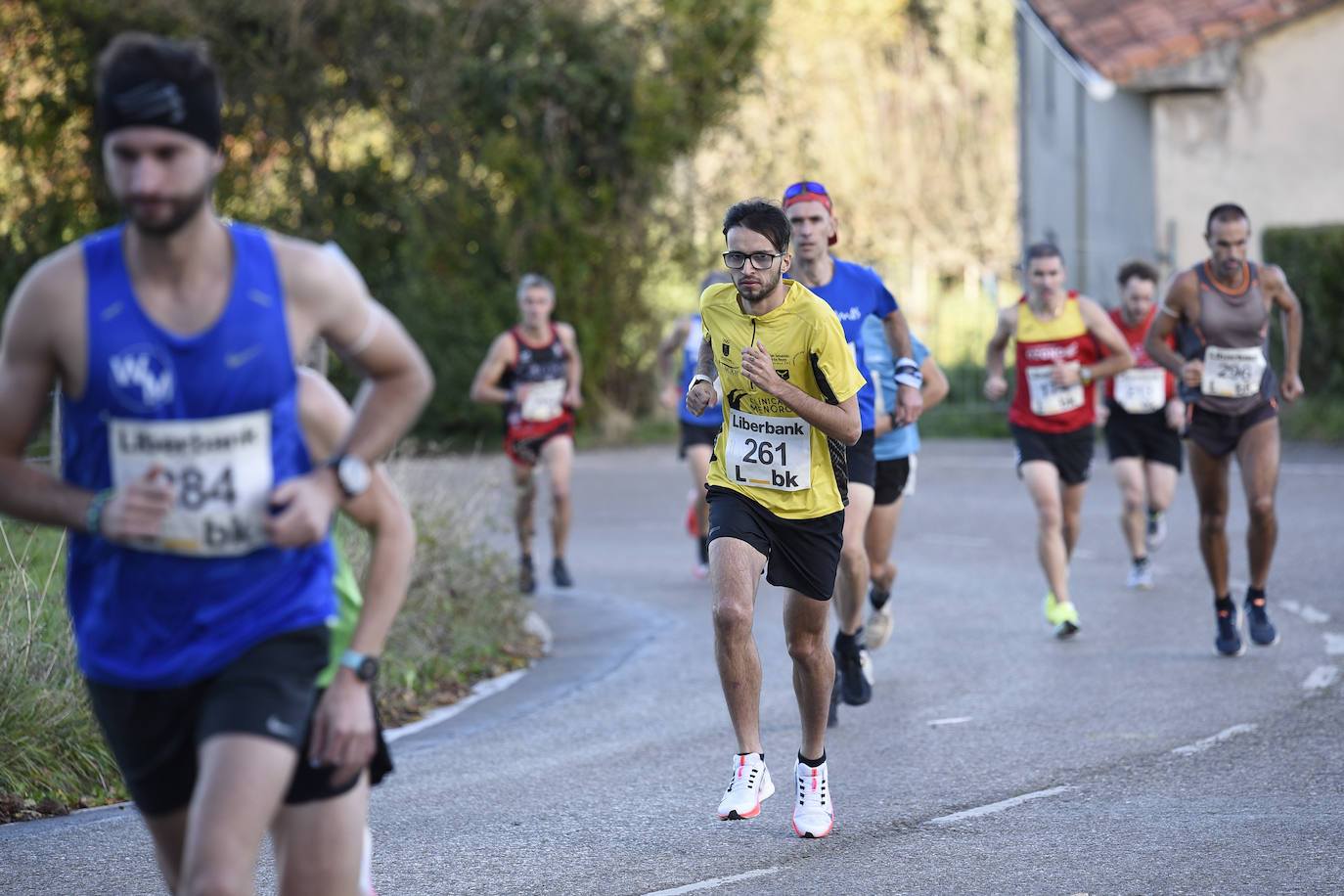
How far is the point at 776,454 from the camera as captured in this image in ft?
19.6

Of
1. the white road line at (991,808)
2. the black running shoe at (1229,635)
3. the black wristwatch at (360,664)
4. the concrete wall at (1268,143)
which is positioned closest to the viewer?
the black wristwatch at (360,664)

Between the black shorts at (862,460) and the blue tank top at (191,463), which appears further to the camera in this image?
the black shorts at (862,460)

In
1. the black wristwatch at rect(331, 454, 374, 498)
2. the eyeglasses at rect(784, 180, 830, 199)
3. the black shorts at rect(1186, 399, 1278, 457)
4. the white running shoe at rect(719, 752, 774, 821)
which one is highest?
the eyeglasses at rect(784, 180, 830, 199)

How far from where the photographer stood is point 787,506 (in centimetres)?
598

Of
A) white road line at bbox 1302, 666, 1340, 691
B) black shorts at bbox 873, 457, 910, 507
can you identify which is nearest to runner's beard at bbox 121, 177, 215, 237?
black shorts at bbox 873, 457, 910, 507

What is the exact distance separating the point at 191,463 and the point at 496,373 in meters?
9.58

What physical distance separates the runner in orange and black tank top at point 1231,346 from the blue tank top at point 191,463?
6.81 metres

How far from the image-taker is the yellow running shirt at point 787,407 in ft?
19.4

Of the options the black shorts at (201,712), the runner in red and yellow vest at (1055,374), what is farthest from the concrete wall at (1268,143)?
the black shorts at (201,712)

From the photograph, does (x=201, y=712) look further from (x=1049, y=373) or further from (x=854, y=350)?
(x=1049, y=373)

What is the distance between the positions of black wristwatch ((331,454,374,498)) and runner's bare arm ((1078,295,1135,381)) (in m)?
7.53

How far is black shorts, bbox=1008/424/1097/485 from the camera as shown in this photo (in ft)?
34.1

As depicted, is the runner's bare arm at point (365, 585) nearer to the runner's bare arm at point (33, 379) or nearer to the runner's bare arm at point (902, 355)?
the runner's bare arm at point (33, 379)

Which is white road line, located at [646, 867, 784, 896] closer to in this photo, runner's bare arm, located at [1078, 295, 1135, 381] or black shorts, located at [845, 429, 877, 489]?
black shorts, located at [845, 429, 877, 489]
